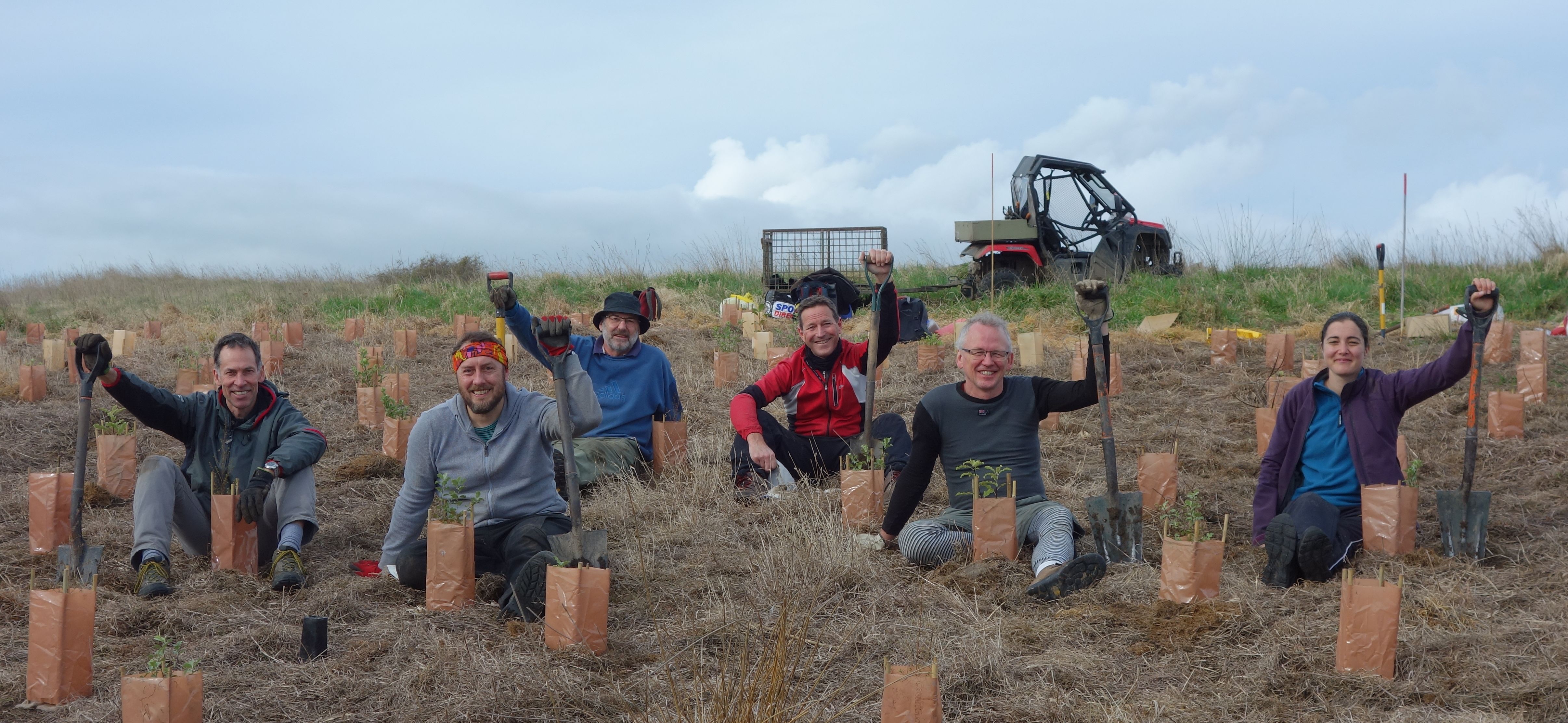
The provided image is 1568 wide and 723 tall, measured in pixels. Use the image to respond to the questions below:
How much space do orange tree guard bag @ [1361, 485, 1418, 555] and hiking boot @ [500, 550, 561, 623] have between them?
273 cm

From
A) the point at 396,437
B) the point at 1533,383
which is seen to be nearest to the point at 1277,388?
the point at 1533,383

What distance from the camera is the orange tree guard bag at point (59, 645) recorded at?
9.89ft

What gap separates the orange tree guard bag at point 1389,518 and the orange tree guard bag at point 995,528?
1223 mm

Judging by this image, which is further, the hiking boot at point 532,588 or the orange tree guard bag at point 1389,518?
the orange tree guard bag at point 1389,518

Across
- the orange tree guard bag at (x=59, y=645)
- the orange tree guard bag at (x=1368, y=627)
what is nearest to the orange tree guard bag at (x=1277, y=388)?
the orange tree guard bag at (x=1368, y=627)

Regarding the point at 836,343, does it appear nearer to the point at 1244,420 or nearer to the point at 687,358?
the point at 1244,420

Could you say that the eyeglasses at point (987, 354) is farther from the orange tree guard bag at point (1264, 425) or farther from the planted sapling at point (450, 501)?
the orange tree guard bag at point (1264, 425)

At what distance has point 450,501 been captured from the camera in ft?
12.8

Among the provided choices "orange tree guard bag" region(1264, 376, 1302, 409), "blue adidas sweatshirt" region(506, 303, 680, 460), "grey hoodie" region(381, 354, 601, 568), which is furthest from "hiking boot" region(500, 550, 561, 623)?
"orange tree guard bag" region(1264, 376, 1302, 409)

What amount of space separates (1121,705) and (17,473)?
234 inches

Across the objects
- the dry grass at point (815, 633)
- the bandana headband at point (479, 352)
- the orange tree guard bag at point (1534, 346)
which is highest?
the bandana headband at point (479, 352)

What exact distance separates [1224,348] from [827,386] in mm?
4232

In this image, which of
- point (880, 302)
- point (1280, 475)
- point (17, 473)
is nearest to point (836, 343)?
point (880, 302)

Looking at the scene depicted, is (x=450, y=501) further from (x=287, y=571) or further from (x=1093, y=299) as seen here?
(x=1093, y=299)
